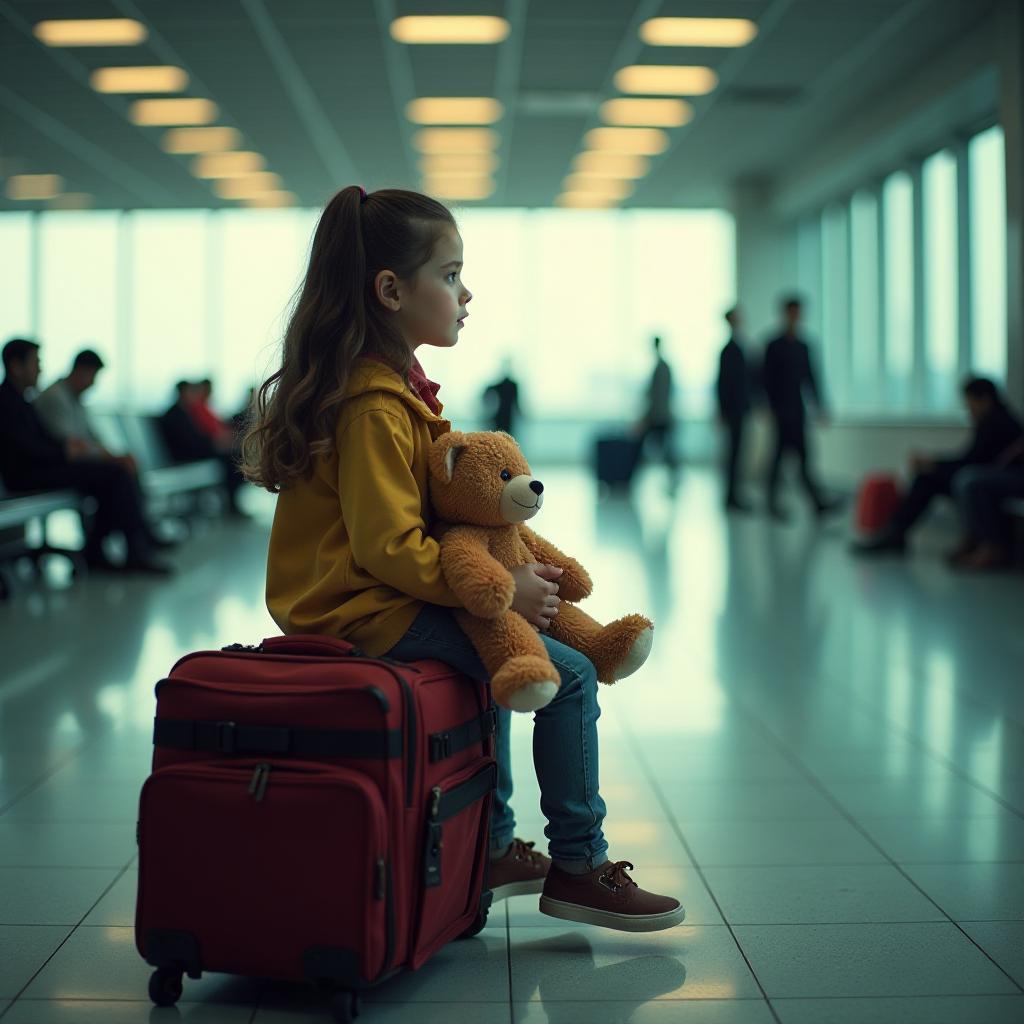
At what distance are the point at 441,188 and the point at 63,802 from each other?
15.6 meters

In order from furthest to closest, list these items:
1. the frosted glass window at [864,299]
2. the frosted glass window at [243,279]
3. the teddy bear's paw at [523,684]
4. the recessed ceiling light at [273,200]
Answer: the frosted glass window at [243,279]
the recessed ceiling light at [273,200]
the frosted glass window at [864,299]
the teddy bear's paw at [523,684]

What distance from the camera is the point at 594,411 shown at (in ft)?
74.9

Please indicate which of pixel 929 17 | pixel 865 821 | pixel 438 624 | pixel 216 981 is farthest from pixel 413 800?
pixel 929 17

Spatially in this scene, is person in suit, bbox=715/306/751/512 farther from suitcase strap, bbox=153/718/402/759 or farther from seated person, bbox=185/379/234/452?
suitcase strap, bbox=153/718/402/759

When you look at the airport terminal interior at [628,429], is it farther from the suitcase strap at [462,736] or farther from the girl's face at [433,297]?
the suitcase strap at [462,736]

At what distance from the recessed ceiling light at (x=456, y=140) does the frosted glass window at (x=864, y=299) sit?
14.9 feet

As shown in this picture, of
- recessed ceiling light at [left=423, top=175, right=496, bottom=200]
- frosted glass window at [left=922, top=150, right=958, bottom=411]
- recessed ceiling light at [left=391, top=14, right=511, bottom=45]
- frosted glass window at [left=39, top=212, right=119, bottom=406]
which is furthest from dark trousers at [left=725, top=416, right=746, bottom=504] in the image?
frosted glass window at [left=39, top=212, right=119, bottom=406]

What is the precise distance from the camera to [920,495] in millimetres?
8766

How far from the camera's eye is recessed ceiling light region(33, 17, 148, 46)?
9656 mm

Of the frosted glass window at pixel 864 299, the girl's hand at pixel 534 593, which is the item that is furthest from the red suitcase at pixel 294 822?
the frosted glass window at pixel 864 299

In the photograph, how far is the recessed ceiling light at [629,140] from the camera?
14.2 m

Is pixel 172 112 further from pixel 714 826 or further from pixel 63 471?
pixel 714 826

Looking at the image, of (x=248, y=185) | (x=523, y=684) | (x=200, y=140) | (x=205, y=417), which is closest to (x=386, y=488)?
(x=523, y=684)

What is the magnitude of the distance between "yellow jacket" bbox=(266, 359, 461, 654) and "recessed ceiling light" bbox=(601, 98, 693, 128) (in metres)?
11.2
